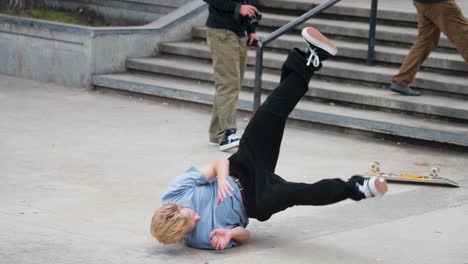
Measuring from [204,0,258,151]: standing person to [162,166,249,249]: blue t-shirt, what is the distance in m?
2.79

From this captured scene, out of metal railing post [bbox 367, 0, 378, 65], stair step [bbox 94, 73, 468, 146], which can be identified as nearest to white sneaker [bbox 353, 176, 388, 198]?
stair step [bbox 94, 73, 468, 146]

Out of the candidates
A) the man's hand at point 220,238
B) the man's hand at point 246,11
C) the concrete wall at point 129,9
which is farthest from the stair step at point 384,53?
the man's hand at point 220,238

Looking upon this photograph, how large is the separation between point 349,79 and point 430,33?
1365mm

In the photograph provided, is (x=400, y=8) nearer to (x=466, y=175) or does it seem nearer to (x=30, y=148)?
(x=466, y=175)

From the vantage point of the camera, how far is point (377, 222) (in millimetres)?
6840

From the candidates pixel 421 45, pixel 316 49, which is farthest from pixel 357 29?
pixel 316 49

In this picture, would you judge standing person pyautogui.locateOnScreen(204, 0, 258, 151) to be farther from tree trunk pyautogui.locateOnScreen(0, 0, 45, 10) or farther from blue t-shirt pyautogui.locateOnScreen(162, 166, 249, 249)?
tree trunk pyautogui.locateOnScreen(0, 0, 45, 10)

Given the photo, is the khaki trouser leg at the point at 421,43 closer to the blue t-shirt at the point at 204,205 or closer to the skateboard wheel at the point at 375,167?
the skateboard wheel at the point at 375,167

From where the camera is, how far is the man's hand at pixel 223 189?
6.15 m

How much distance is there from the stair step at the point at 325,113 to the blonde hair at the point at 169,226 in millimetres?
4059

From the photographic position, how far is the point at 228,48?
29.4 feet

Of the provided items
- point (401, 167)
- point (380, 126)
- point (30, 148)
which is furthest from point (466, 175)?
point (30, 148)

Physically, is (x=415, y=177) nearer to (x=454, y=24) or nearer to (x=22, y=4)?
(x=454, y=24)

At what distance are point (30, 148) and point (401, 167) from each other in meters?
3.30
